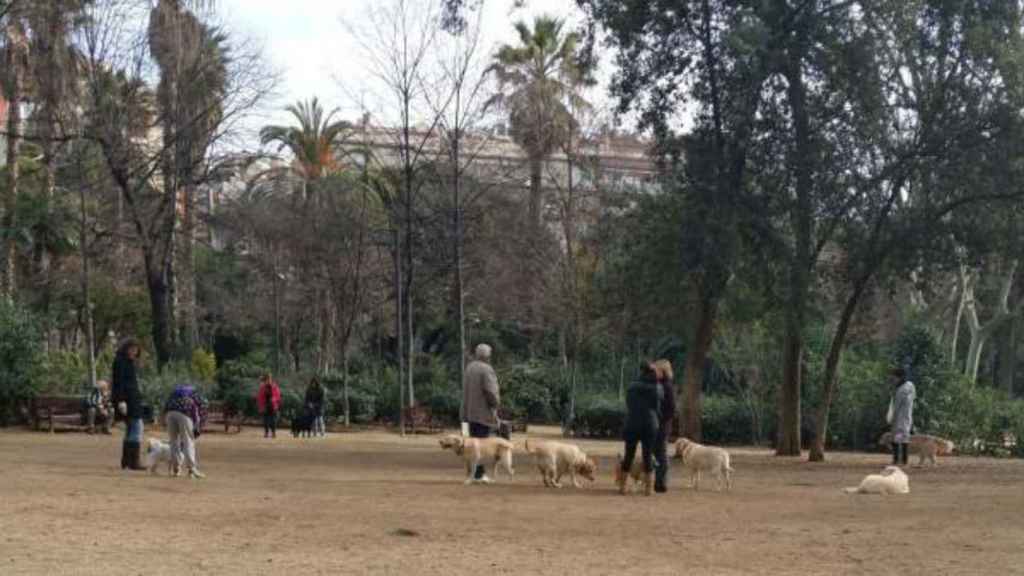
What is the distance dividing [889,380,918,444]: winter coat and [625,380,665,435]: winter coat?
869 centimetres

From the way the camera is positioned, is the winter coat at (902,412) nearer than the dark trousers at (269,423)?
Yes

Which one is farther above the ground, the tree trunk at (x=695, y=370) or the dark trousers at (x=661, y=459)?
the tree trunk at (x=695, y=370)

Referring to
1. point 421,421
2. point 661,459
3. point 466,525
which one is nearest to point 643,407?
point 661,459

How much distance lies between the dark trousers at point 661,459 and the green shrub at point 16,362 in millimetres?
20445

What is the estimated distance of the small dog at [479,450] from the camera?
1688 centimetres

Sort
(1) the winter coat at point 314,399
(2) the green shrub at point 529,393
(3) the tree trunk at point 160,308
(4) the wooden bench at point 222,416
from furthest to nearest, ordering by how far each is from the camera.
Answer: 1. (2) the green shrub at point 529,393
2. (3) the tree trunk at point 160,308
3. (4) the wooden bench at point 222,416
4. (1) the winter coat at point 314,399

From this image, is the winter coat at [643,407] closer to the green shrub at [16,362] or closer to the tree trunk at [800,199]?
the tree trunk at [800,199]

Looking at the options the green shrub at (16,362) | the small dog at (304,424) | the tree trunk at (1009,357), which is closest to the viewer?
the green shrub at (16,362)

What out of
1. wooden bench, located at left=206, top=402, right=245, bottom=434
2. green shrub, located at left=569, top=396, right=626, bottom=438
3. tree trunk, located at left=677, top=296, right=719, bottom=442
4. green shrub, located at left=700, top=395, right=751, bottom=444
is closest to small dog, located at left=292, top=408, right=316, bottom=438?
wooden bench, located at left=206, top=402, right=245, bottom=434

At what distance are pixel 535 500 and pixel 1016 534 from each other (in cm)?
538

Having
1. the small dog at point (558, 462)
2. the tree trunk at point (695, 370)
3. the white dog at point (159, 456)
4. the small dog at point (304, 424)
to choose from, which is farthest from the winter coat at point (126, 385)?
the small dog at point (304, 424)

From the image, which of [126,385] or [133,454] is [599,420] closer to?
[133,454]

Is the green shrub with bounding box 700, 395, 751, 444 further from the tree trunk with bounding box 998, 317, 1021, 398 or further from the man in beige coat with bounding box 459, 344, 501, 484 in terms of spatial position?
the man in beige coat with bounding box 459, 344, 501, 484

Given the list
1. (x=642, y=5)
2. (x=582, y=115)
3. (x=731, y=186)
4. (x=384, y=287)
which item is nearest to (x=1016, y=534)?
(x=731, y=186)
